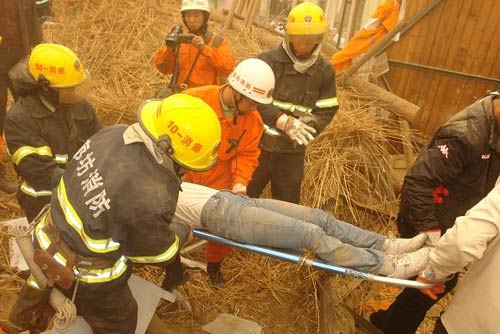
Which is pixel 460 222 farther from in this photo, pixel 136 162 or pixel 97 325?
pixel 97 325

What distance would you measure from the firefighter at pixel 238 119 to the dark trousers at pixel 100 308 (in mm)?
1111

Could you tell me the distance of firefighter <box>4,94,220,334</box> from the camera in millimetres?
1955

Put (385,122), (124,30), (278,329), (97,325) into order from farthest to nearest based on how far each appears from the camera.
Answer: (124,30), (385,122), (278,329), (97,325)

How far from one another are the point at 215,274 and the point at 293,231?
1.25 metres

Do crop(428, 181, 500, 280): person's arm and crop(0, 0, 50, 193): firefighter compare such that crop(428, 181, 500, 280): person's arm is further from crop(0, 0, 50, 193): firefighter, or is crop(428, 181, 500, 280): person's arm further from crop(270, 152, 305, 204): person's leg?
crop(0, 0, 50, 193): firefighter

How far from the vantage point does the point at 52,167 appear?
267cm

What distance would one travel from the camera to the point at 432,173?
8.32ft

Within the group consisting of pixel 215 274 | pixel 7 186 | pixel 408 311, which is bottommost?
pixel 215 274

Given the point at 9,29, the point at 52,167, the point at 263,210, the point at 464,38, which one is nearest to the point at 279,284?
the point at 263,210

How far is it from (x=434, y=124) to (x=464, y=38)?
1326mm

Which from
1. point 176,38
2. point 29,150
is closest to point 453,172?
point 176,38

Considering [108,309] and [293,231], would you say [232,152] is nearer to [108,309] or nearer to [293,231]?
[293,231]

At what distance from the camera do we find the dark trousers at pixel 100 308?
2.22 meters

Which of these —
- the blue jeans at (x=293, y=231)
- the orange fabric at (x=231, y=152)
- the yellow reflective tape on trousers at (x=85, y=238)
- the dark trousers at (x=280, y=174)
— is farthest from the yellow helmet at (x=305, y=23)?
the yellow reflective tape on trousers at (x=85, y=238)
